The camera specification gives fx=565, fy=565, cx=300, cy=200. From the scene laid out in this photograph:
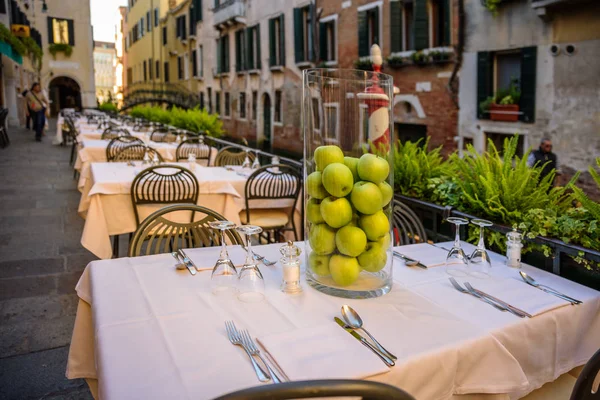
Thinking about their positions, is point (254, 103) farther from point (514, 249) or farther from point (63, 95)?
point (63, 95)

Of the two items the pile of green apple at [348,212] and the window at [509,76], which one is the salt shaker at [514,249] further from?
the window at [509,76]

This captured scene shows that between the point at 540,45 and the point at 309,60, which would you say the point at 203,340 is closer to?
the point at 540,45

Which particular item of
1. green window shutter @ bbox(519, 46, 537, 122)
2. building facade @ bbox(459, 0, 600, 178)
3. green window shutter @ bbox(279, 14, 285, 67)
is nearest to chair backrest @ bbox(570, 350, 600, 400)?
building facade @ bbox(459, 0, 600, 178)

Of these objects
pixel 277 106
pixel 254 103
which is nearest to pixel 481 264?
pixel 277 106

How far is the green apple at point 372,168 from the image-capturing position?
1.72 meters

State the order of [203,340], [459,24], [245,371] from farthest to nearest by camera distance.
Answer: [459,24] < [203,340] < [245,371]

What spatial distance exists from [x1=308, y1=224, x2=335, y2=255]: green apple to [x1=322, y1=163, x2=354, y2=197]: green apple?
117mm

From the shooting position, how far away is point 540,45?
33.2 feet

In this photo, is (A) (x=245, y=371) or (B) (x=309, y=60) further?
(B) (x=309, y=60)

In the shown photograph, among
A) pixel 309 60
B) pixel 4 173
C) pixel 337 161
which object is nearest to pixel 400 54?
pixel 309 60

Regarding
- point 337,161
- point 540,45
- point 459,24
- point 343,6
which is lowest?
point 337,161

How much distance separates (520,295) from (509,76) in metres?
10.4

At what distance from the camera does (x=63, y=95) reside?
42969mm

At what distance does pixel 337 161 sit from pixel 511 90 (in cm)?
1009
